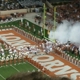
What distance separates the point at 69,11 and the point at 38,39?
13.0 meters

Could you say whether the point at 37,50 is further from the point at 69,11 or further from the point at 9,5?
the point at 9,5

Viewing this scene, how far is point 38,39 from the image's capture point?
26391mm

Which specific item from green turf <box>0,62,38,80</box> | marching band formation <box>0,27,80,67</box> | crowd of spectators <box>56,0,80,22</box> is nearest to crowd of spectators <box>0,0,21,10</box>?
crowd of spectators <box>56,0,80,22</box>

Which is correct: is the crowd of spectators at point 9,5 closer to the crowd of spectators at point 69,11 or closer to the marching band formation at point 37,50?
the crowd of spectators at point 69,11

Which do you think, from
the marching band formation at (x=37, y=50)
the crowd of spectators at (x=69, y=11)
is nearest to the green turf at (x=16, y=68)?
the marching band formation at (x=37, y=50)

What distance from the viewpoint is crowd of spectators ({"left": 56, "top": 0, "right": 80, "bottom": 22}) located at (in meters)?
35.0

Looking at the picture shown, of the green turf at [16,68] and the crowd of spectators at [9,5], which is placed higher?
the crowd of spectators at [9,5]

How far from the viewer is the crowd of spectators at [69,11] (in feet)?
115

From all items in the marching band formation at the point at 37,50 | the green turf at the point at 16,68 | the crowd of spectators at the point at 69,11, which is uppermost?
the crowd of spectators at the point at 69,11

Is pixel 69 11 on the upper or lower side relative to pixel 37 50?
upper

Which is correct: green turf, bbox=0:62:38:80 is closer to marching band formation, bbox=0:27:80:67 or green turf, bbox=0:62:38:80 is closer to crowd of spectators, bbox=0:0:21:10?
marching band formation, bbox=0:27:80:67

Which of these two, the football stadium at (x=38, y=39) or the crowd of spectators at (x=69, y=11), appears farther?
the crowd of spectators at (x=69, y=11)

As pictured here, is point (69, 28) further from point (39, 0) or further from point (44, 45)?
point (39, 0)

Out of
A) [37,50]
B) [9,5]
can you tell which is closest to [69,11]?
[9,5]
